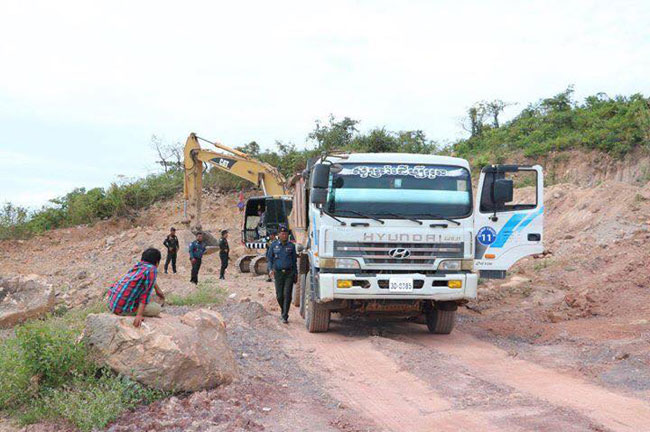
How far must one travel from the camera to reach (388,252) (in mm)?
8703

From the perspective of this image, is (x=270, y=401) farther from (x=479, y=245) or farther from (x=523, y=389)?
(x=479, y=245)

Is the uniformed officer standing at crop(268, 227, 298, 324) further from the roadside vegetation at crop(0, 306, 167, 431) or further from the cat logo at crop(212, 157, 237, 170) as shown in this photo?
the cat logo at crop(212, 157, 237, 170)

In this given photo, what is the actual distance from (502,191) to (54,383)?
6.62 metres

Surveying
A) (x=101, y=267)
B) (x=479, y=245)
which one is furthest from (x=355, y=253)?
(x=101, y=267)

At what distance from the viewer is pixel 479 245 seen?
9.86 meters

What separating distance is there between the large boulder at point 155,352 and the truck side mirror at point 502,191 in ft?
17.1

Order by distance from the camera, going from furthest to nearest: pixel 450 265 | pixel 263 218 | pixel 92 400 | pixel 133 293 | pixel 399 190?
pixel 263 218 → pixel 399 190 → pixel 450 265 → pixel 133 293 → pixel 92 400

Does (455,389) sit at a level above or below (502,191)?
below

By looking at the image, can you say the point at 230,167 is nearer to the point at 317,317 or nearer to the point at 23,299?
the point at 23,299

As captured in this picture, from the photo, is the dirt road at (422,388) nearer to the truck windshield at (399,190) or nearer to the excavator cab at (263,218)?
the truck windshield at (399,190)

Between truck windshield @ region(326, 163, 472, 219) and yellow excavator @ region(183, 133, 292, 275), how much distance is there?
1070cm

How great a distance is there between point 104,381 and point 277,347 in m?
3.29

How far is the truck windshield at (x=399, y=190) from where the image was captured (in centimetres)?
884

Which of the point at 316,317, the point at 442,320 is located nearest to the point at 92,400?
the point at 316,317
